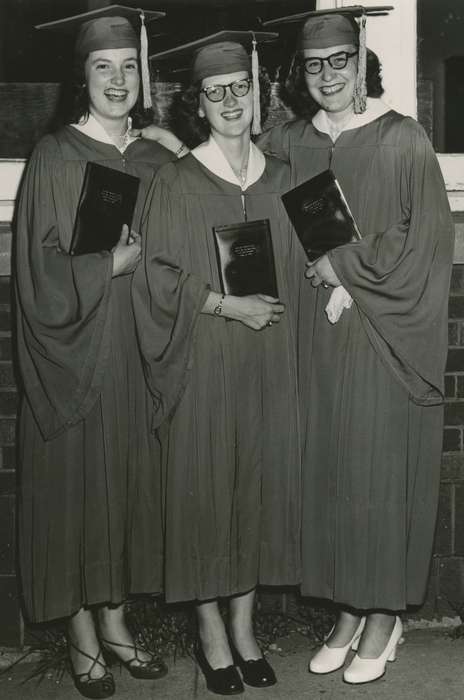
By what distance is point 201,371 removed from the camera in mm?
3545

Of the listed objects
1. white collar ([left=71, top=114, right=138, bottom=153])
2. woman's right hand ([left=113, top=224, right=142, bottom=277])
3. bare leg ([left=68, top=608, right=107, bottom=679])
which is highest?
white collar ([left=71, top=114, right=138, bottom=153])

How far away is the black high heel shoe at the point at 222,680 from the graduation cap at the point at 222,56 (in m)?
2.03

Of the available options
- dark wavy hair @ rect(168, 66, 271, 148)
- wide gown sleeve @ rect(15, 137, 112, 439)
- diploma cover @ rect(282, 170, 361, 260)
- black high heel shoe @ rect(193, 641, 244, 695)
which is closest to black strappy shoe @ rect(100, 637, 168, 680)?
black high heel shoe @ rect(193, 641, 244, 695)

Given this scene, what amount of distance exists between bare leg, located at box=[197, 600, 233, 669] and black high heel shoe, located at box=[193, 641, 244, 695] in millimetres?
19

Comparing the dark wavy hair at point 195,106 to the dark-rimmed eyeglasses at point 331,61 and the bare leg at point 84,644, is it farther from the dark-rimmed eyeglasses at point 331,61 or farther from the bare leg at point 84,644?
the bare leg at point 84,644

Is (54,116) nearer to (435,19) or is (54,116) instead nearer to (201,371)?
(201,371)

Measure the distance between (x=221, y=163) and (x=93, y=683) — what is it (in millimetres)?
2017

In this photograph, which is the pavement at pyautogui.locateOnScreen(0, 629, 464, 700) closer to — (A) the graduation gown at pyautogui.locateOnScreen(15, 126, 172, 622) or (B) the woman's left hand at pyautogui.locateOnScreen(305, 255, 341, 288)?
(A) the graduation gown at pyautogui.locateOnScreen(15, 126, 172, 622)

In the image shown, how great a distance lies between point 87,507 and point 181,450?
0.42 meters

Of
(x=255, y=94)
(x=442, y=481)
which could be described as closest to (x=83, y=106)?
(x=255, y=94)

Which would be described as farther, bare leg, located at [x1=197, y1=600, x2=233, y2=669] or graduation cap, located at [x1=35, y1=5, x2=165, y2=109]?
bare leg, located at [x1=197, y1=600, x2=233, y2=669]

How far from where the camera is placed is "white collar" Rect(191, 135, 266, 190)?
3.50 m

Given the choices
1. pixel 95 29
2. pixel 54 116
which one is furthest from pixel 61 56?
pixel 95 29

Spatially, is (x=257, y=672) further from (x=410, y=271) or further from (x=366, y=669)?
(x=410, y=271)
